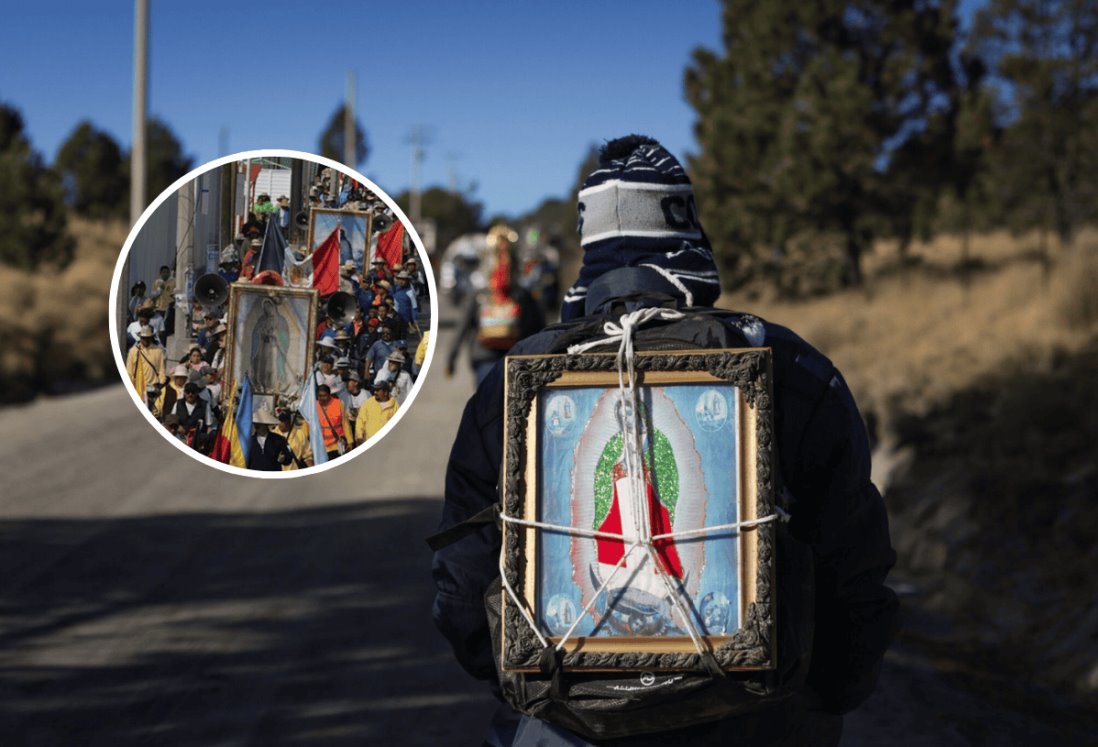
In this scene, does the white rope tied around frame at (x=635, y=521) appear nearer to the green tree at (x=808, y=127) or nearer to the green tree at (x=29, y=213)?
the green tree at (x=808, y=127)

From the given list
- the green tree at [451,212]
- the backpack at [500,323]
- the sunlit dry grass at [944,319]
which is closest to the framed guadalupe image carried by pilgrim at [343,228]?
the backpack at [500,323]

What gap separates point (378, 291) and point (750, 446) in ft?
3.63

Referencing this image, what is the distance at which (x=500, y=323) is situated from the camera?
10.8 metres

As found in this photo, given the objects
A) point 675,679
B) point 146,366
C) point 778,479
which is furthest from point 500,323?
point 675,679

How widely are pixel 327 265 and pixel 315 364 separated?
21cm

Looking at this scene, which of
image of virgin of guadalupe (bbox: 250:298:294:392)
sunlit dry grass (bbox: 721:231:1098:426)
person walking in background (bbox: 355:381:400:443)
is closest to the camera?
image of virgin of guadalupe (bbox: 250:298:294:392)

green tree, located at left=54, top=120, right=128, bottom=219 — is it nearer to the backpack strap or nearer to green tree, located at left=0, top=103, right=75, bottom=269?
green tree, located at left=0, top=103, right=75, bottom=269

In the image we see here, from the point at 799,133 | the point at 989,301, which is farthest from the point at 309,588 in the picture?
the point at 799,133

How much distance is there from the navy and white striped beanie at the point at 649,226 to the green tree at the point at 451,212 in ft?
189

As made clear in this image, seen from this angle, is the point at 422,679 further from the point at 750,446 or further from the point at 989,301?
the point at 989,301

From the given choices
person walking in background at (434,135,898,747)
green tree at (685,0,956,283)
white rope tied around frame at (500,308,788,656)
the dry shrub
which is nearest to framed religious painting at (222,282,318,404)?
person walking in background at (434,135,898,747)

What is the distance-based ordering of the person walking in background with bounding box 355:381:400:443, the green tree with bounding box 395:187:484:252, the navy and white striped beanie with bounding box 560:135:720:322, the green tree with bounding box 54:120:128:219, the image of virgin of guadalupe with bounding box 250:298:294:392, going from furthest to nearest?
the green tree with bounding box 395:187:484:252 < the green tree with bounding box 54:120:128:219 < the person walking in background with bounding box 355:381:400:443 < the image of virgin of guadalupe with bounding box 250:298:294:392 < the navy and white striped beanie with bounding box 560:135:720:322

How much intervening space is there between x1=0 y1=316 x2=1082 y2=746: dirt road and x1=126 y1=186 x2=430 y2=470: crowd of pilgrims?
272 cm

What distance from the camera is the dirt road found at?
5570mm
